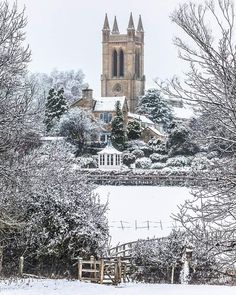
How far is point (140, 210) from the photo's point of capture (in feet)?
146

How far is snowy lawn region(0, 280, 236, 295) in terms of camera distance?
1855 cm

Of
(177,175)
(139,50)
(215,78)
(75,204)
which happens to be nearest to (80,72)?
(139,50)

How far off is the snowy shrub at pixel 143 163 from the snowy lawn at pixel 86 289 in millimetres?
48168

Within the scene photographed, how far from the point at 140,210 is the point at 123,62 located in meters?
98.6

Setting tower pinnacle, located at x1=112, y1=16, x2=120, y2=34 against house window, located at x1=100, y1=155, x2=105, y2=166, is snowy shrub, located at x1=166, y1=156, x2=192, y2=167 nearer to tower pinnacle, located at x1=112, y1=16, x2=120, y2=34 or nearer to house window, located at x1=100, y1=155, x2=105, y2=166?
house window, located at x1=100, y1=155, x2=105, y2=166

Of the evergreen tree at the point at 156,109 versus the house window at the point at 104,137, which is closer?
the house window at the point at 104,137

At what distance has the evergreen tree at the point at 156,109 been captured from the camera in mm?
95688

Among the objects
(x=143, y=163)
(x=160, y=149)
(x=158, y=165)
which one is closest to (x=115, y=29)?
(x=160, y=149)

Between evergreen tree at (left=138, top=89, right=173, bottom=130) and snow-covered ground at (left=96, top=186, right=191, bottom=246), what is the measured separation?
124ft

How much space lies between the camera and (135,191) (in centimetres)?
5528

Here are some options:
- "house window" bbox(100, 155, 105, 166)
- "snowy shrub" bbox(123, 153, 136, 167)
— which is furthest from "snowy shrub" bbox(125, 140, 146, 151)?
"house window" bbox(100, 155, 105, 166)

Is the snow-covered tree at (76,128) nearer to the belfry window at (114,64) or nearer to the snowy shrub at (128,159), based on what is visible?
the snowy shrub at (128,159)

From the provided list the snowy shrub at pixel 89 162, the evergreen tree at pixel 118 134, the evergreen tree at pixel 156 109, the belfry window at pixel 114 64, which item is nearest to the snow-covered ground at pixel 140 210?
the snowy shrub at pixel 89 162

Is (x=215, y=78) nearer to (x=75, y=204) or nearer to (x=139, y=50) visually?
(x=75, y=204)
